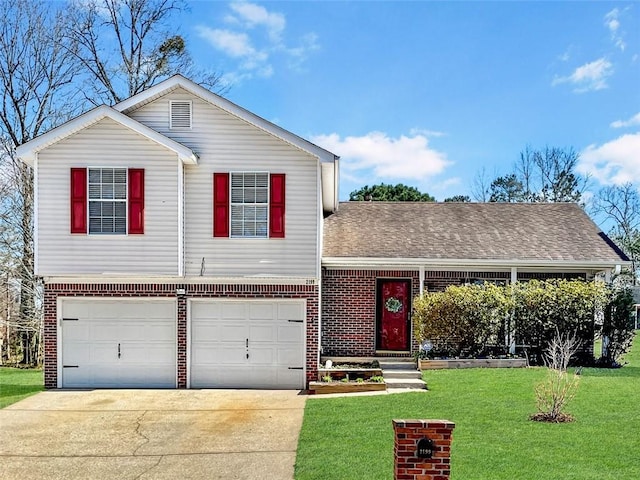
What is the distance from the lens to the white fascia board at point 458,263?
16297 mm

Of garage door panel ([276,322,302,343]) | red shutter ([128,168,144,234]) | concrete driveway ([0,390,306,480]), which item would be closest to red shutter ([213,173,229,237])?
red shutter ([128,168,144,234])

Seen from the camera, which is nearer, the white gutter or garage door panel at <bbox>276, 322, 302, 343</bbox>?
the white gutter

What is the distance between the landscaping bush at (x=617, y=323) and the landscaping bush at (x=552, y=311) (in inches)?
13.4

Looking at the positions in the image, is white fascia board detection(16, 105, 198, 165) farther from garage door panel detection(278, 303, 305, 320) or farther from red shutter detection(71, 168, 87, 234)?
garage door panel detection(278, 303, 305, 320)

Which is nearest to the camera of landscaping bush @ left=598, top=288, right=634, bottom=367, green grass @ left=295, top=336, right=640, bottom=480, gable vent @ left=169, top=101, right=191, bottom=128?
green grass @ left=295, top=336, right=640, bottom=480

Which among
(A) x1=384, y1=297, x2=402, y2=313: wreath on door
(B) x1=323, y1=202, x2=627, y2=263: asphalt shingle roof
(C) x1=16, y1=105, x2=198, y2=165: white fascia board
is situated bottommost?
(A) x1=384, y1=297, x2=402, y2=313: wreath on door

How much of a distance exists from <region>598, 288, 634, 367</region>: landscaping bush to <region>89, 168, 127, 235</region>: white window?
12.4m

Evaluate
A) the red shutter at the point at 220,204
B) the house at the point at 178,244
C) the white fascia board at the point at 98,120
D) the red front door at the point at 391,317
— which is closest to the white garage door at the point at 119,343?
the house at the point at 178,244

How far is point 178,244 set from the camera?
13562 millimetres

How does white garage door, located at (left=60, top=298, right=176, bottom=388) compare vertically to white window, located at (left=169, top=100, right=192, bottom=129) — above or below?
A: below

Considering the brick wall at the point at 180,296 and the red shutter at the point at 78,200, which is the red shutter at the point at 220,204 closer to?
the brick wall at the point at 180,296

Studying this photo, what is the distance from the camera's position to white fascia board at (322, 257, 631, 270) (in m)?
16.3

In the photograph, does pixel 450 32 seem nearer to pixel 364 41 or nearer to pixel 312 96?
pixel 364 41

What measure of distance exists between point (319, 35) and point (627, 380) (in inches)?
426
